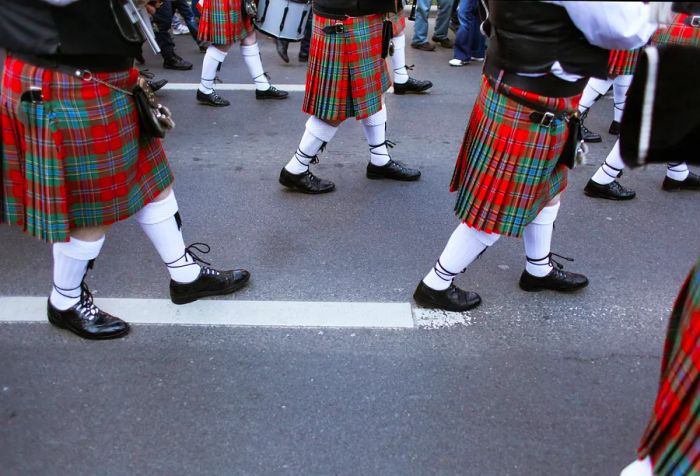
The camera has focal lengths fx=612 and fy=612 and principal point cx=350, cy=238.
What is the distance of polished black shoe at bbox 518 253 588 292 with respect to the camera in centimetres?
295

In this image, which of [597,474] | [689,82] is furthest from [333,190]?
[689,82]

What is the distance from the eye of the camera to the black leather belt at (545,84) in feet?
7.07

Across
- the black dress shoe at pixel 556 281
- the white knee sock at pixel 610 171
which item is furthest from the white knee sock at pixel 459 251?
the white knee sock at pixel 610 171

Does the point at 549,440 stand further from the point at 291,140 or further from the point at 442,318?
the point at 291,140

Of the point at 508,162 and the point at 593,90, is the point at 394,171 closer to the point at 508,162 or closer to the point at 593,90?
the point at 593,90

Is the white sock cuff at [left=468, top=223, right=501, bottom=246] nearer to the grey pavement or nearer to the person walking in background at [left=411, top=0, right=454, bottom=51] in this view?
the grey pavement

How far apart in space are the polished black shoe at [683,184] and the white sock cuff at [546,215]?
6.19 ft

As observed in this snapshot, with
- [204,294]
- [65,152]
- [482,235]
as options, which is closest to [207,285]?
[204,294]

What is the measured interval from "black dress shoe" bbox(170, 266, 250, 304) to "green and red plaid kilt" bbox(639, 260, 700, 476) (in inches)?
78.2

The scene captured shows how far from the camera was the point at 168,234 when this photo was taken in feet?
8.38

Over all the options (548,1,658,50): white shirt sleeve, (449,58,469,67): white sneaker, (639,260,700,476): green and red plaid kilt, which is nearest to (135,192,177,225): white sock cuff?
(548,1,658,50): white shirt sleeve

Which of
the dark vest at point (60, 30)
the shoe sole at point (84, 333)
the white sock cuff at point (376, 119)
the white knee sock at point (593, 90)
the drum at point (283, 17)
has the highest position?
the dark vest at point (60, 30)

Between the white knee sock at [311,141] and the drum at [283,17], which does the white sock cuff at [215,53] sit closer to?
the drum at [283,17]

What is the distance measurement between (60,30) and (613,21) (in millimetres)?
1697
